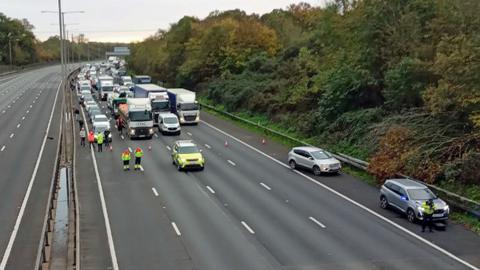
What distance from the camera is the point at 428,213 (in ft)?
78.4

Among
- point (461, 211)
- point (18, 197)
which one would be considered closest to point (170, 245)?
point (18, 197)

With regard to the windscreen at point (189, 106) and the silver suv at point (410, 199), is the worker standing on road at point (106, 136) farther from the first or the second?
the silver suv at point (410, 199)

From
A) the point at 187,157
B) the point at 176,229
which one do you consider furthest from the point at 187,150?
the point at 176,229

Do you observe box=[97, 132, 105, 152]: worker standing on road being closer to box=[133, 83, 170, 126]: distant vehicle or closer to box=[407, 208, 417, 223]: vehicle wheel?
box=[133, 83, 170, 126]: distant vehicle

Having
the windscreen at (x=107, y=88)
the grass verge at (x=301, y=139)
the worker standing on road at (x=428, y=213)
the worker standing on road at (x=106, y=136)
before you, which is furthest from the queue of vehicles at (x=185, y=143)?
the worker standing on road at (x=106, y=136)

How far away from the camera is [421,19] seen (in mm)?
41906

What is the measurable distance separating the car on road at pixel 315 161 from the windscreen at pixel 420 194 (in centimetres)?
867

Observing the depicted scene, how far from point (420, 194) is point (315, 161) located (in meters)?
9.44

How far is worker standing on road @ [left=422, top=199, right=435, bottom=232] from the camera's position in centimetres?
2384

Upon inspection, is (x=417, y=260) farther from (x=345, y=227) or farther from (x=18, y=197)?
(x=18, y=197)

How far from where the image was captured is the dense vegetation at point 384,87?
100.0 ft

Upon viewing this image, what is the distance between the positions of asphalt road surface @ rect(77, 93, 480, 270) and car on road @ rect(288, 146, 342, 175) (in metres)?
0.60

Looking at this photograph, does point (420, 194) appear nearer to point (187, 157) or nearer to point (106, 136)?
point (187, 157)

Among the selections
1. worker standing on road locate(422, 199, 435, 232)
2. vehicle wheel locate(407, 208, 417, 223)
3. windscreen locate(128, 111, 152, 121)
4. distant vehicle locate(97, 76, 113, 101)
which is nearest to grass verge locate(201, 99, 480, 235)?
worker standing on road locate(422, 199, 435, 232)
